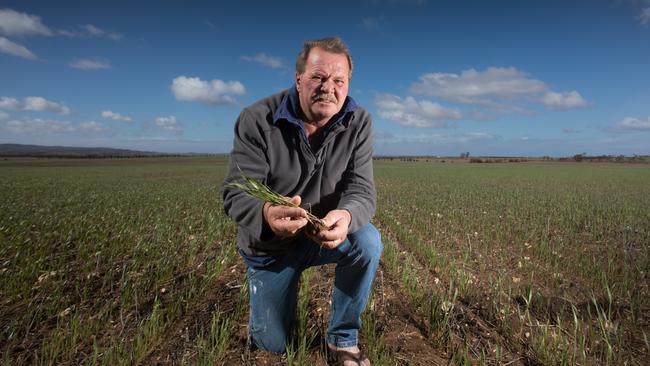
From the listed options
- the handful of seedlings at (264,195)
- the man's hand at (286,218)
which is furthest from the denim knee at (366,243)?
the man's hand at (286,218)

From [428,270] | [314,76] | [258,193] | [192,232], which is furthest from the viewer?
[192,232]

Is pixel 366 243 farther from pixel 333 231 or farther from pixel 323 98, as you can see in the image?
pixel 323 98

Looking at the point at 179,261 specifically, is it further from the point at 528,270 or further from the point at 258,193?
the point at 528,270

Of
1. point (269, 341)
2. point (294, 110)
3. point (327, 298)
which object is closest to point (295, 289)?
point (269, 341)

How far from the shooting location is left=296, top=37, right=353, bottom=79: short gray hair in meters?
2.74

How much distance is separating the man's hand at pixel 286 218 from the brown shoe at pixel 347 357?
49.5 inches

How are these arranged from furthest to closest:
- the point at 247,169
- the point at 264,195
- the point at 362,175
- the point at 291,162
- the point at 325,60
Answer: the point at 362,175, the point at 291,162, the point at 247,169, the point at 325,60, the point at 264,195

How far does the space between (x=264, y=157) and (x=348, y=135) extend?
787mm

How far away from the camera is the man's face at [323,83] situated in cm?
271

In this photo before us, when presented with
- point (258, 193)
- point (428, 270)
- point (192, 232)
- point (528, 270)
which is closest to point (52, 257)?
point (192, 232)

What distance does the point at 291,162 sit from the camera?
2955 millimetres

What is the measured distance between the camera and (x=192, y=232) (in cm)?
799

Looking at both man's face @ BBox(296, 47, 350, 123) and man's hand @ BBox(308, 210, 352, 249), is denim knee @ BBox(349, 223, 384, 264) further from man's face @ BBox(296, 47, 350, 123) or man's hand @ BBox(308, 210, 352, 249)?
Answer: man's face @ BBox(296, 47, 350, 123)

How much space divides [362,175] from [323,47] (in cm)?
119
